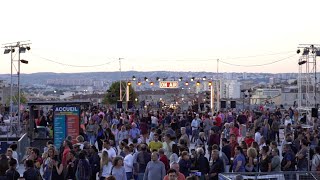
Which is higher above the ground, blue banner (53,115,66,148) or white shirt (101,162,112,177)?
blue banner (53,115,66,148)

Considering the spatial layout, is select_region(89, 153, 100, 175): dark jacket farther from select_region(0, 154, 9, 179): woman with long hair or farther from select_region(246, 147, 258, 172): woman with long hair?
select_region(246, 147, 258, 172): woman with long hair

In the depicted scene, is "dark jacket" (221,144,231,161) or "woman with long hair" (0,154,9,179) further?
"dark jacket" (221,144,231,161)

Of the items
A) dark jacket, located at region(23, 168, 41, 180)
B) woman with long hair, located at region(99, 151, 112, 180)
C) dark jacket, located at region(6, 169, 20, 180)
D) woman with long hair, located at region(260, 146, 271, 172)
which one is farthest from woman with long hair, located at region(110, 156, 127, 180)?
woman with long hair, located at region(260, 146, 271, 172)

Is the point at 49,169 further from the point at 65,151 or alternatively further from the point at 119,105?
the point at 119,105

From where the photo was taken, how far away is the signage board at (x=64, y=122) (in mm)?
20859

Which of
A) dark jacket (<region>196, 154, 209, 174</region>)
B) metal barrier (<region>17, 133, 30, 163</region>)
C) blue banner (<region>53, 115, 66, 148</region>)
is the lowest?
metal barrier (<region>17, 133, 30, 163</region>)

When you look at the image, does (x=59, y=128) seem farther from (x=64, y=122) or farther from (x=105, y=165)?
(x=105, y=165)

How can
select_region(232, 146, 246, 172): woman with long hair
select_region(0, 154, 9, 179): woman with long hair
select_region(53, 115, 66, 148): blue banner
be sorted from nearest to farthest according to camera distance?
1. select_region(0, 154, 9, 179): woman with long hair
2. select_region(232, 146, 246, 172): woman with long hair
3. select_region(53, 115, 66, 148): blue banner

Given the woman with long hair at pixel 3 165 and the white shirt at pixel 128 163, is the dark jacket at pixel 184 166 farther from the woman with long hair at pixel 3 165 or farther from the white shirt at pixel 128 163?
the woman with long hair at pixel 3 165

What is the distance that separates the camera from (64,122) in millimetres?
20875

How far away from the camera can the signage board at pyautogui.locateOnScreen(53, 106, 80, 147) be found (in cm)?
2086

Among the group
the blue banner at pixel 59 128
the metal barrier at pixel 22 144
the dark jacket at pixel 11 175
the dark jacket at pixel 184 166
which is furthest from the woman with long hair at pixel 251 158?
the metal barrier at pixel 22 144

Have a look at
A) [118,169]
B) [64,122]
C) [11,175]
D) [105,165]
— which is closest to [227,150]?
[105,165]

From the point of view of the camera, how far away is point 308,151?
14961 millimetres
